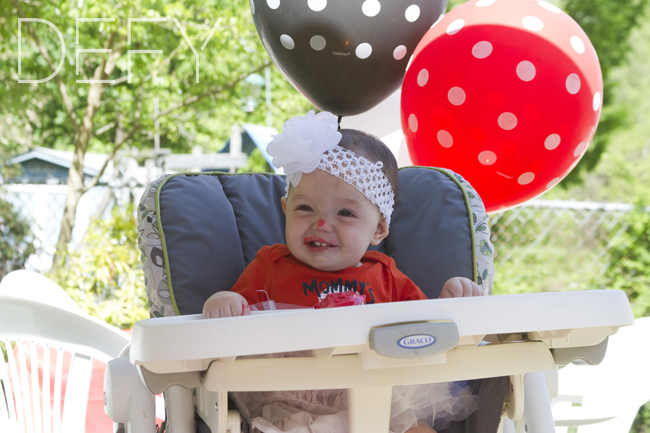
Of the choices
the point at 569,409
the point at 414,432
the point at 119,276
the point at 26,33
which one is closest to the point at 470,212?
the point at 414,432

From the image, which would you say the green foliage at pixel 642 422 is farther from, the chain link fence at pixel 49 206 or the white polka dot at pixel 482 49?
the chain link fence at pixel 49 206

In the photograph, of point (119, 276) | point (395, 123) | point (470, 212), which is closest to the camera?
point (470, 212)

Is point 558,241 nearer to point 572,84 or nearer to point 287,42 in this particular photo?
point 572,84

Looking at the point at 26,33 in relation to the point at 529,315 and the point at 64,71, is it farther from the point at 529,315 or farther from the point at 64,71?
the point at 529,315

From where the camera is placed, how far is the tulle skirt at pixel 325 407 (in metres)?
1.07

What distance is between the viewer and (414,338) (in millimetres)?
834

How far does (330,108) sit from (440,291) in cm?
81

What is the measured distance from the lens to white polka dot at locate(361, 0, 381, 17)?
182 centimetres

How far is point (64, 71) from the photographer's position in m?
5.56

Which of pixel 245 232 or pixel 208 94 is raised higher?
pixel 245 232

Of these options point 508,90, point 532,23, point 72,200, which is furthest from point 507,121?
point 72,200

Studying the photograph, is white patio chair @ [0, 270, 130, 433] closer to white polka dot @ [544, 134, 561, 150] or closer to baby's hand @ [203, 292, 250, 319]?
baby's hand @ [203, 292, 250, 319]

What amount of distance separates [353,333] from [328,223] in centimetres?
60

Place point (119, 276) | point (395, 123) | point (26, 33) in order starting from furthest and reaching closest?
point (26, 33)
point (119, 276)
point (395, 123)
